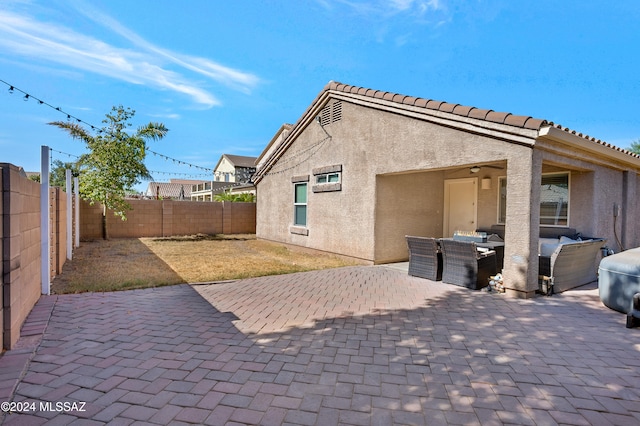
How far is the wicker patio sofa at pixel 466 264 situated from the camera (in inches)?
259

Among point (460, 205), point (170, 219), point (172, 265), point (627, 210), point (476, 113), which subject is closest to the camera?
point (476, 113)

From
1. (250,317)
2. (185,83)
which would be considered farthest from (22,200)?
(185,83)

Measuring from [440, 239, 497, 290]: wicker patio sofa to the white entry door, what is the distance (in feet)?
10.2

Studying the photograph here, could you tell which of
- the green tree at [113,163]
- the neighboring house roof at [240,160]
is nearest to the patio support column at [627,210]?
the green tree at [113,163]

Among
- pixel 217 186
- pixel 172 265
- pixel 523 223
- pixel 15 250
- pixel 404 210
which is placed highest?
pixel 217 186

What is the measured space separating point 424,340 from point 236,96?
15.8 metres

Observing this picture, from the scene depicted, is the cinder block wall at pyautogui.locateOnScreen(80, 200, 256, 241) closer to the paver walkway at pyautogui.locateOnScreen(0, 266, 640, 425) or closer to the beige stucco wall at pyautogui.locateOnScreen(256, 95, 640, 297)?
the beige stucco wall at pyautogui.locateOnScreen(256, 95, 640, 297)

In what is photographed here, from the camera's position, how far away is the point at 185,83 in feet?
48.0

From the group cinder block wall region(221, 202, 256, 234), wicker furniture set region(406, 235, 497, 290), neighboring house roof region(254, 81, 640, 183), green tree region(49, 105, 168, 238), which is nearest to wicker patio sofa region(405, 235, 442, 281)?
wicker furniture set region(406, 235, 497, 290)

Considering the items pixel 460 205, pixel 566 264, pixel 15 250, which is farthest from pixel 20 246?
pixel 460 205

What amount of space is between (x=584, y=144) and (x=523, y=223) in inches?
96.3

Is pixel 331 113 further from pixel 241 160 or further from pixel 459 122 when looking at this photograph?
pixel 241 160

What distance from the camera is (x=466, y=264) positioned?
6.75m

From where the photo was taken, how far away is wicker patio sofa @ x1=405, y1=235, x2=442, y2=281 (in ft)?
24.2
